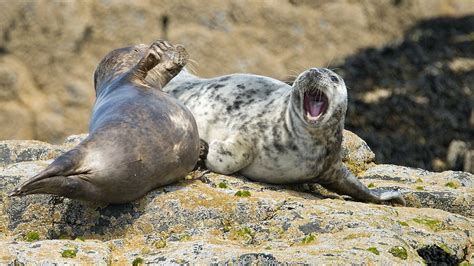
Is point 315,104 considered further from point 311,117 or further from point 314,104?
point 311,117

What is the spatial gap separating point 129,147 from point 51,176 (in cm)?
81

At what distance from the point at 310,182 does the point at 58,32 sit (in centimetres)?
940

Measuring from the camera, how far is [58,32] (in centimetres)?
1717

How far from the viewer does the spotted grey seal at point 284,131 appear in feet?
27.3

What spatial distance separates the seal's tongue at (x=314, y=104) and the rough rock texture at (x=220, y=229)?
694 millimetres

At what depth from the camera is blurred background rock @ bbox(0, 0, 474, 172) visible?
646 inches

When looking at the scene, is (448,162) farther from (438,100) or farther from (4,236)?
(4,236)

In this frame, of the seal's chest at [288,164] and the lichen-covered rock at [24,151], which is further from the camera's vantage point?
the lichen-covered rock at [24,151]

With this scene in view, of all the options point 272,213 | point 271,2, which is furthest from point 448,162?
point 272,213

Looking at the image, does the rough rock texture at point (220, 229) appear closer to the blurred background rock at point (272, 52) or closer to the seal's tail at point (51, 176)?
the seal's tail at point (51, 176)

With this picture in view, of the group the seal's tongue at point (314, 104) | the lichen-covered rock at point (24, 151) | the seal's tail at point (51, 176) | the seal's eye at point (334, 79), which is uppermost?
the seal's eye at point (334, 79)

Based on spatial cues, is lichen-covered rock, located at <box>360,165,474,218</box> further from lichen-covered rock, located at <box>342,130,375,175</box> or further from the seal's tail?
the seal's tail

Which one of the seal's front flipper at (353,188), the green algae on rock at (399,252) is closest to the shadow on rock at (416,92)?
the seal's front flipper at (353,188)

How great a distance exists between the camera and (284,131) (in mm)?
8531
